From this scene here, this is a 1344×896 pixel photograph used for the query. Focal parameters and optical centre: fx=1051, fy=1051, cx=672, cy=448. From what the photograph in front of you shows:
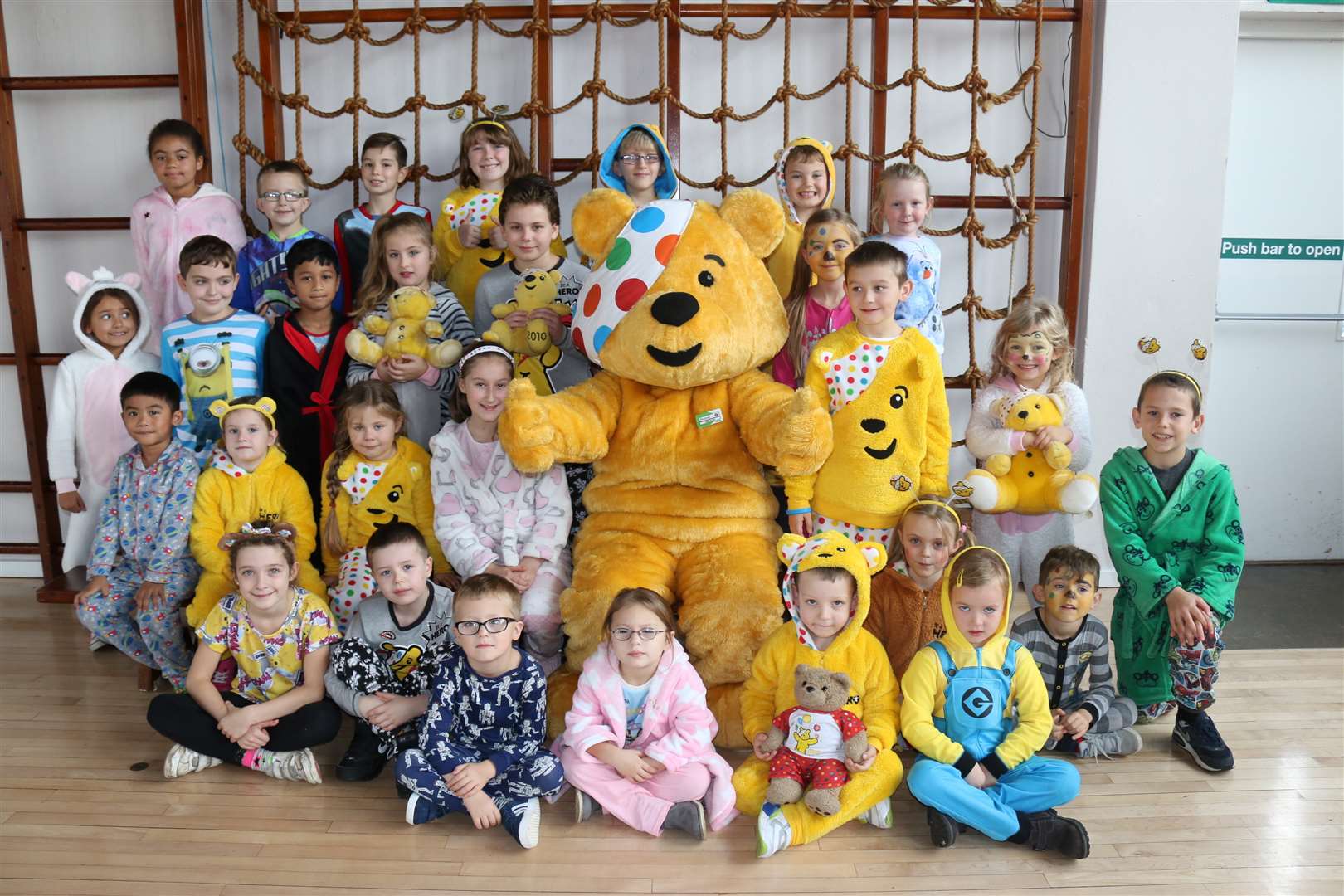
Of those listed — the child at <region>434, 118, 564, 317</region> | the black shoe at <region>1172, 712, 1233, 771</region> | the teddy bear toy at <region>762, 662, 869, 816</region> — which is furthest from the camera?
the child at <region>434, 118, 564, 317</region>

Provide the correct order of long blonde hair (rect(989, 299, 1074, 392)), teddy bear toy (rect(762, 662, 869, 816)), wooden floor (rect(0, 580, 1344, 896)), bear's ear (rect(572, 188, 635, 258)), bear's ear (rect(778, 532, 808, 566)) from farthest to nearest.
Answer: long blonde hair (rect(989, 299, 1074, 392)), bear's ear (rect(572, 188, 635, 258)), bear's ear (rect(778, 532, 808, 566)), teddy bear toy (rect(762, 662, 869, 816)), wooden floor (rect(0, 580, 1344, 896))

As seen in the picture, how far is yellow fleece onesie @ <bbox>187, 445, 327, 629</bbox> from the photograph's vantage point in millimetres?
2494

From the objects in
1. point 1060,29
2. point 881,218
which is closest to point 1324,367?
point 1060,29

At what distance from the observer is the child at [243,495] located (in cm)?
249

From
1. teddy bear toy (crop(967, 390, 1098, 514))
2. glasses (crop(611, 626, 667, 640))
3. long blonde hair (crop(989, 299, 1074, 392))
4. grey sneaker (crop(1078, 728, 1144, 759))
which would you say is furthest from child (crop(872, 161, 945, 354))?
glasses (crop(611, 626, 667, 640))

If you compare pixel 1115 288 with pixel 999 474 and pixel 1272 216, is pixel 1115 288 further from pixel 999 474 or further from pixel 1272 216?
pixel 999 474

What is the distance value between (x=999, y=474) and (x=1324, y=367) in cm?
178

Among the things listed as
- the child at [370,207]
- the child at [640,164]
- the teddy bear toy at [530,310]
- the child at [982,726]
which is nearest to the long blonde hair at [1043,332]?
the child at [982,726]

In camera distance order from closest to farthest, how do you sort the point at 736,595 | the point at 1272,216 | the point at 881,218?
the point at 736,595, the point at 881,218, the point at 1272,216

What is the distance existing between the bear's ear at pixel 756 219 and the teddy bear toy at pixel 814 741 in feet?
3.13

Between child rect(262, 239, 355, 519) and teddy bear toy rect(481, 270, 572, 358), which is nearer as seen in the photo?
teddy bear toy rect(481, 270, 572, 358)

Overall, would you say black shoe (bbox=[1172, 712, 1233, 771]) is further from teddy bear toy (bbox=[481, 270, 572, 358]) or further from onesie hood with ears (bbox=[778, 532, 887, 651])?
teddy bear toy (bbox=[481, 270, 572, 358])

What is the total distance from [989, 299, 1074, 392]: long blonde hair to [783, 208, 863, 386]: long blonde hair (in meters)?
0.42

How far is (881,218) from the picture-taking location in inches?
112
